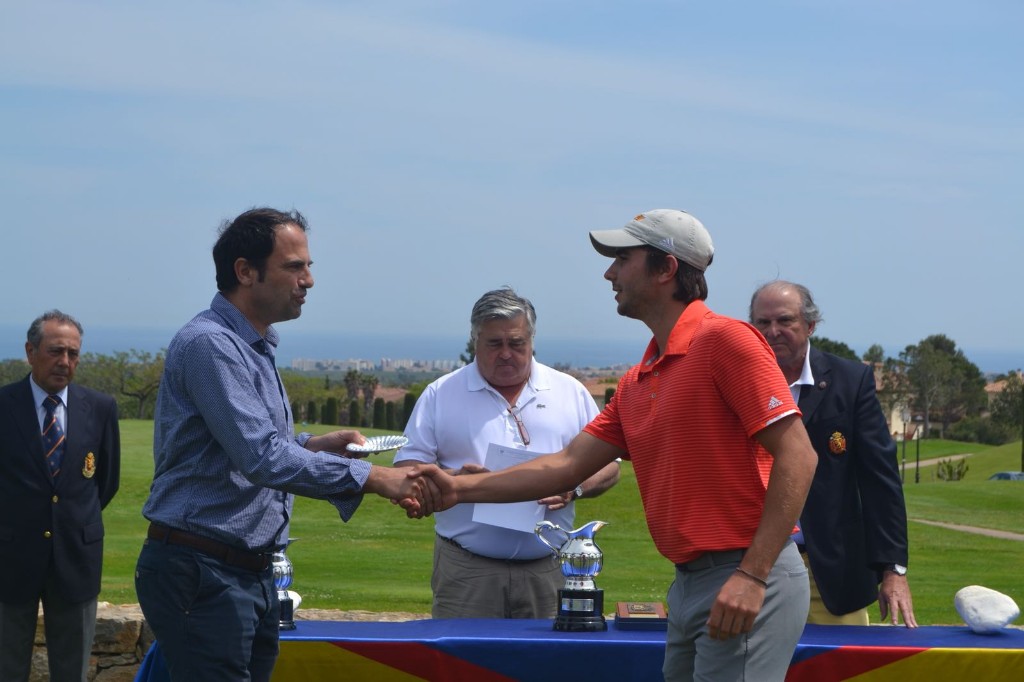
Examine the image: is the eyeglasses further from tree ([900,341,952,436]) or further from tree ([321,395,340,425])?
tree ([900,341,952,436])

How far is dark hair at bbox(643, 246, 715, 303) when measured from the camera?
12.4 feet

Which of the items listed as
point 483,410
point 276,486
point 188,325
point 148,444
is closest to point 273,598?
point 276,486

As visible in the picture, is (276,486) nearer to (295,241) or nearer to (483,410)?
(295,241)

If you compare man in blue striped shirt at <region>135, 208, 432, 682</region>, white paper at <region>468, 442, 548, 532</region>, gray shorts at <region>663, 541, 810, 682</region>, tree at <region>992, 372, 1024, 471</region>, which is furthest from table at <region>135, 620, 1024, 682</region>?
tree at <region>992, 372, 1024, 471</region>

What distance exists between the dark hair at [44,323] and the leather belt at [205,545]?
3.49 m

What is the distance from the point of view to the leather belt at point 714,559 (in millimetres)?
3541

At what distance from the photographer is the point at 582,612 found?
15.2 feet

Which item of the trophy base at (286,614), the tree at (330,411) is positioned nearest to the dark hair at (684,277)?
the trophy base at (286,614)

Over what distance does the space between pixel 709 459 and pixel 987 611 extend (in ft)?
5.95

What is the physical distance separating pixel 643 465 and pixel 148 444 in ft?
97.0

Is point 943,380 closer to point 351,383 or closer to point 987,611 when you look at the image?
point 351,383

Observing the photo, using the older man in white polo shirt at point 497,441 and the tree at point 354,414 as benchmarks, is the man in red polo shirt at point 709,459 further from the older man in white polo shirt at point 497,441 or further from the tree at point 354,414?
the tree at point 354,414

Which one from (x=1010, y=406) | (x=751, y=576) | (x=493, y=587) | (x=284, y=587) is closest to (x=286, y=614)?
(x=284, y=587)

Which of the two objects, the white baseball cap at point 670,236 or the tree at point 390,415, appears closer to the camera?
the white baseball cap at point 670,236
